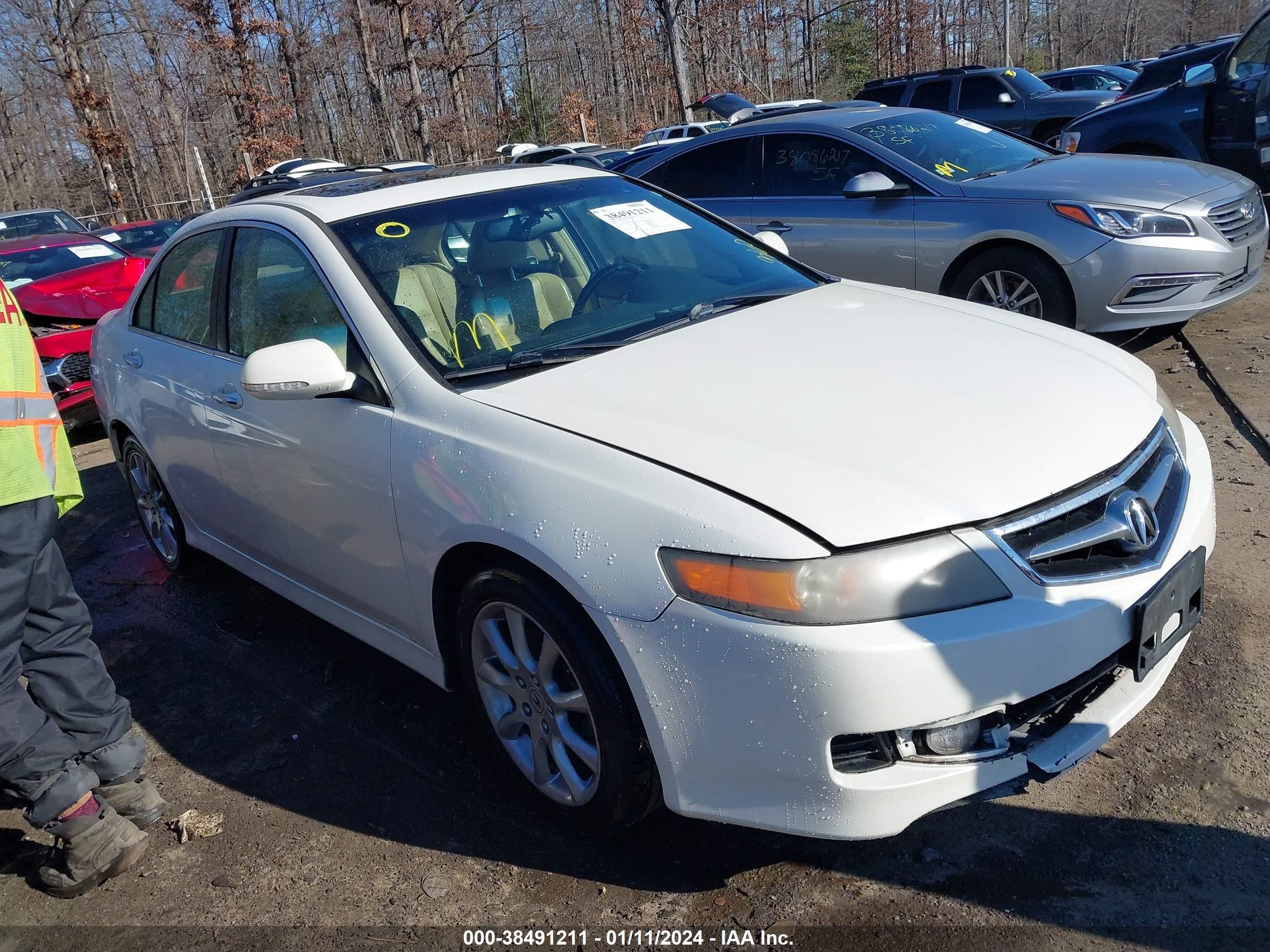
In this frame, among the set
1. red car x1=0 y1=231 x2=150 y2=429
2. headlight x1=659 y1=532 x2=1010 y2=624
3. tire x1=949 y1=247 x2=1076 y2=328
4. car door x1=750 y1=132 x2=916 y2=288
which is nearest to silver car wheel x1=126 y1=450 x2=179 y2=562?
red car x1=0 y1=231 x2=150 y2=429

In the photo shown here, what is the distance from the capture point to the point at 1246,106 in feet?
26.8

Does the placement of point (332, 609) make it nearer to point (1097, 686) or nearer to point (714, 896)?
point (714, 896)

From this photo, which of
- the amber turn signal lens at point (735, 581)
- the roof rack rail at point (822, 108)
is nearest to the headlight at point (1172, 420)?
the amber turn signal lens at point (735, 581)

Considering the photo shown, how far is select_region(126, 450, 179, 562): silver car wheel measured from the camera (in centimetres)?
443

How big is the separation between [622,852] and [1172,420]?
73.6 inches

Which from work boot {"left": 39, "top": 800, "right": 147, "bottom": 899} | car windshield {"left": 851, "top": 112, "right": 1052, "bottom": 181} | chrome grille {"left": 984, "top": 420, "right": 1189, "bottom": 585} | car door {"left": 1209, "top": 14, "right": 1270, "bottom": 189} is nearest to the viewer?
chrome grille {"left": 984, "top": 420, "right": 1189, "bottom": 585}

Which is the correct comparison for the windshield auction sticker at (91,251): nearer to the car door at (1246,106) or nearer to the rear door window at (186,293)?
the rear door window at (186,293)

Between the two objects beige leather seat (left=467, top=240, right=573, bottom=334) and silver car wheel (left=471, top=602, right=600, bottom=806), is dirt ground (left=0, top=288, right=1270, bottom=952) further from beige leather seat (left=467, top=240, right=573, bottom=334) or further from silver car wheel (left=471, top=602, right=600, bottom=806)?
beige leather seat (left=467, top=240, right=573, bottom=334)

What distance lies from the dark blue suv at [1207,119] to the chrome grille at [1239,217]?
2645mm

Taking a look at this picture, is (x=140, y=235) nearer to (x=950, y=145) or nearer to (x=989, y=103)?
(x=950, y=145)

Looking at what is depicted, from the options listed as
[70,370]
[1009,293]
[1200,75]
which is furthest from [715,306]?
[1200,75]

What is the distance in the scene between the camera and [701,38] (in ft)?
108

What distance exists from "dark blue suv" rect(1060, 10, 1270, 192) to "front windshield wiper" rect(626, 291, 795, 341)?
6762mm

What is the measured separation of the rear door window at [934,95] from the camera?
48.3 ft
